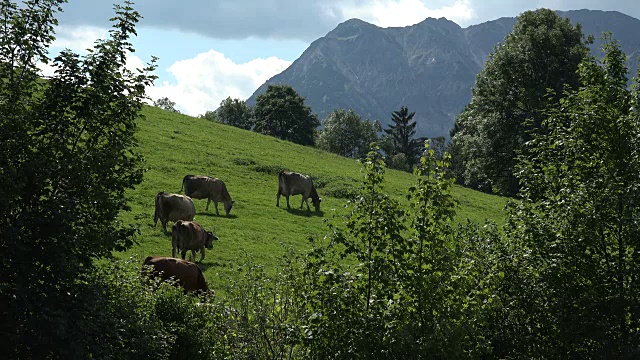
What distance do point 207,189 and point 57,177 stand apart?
73.6ft

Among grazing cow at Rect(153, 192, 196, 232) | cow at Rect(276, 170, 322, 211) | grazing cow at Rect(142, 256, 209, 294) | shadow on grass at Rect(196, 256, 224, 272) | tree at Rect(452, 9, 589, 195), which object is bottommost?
shadow on grass at Rect(196, 256, 224, 272)

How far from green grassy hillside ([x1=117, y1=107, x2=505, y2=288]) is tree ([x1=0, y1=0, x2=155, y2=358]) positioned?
26.4ft

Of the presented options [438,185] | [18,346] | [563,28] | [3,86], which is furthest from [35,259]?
[563,28]

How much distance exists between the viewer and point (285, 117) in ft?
305

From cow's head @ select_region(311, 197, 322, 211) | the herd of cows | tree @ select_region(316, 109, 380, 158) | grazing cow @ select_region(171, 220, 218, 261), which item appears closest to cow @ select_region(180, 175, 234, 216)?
the herd of cows

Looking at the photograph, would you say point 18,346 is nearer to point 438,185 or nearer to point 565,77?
point 438,185

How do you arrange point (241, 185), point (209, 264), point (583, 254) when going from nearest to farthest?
point (583, 254) → point (209, 264) → point (241, 185)

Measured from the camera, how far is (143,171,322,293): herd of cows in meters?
17.7

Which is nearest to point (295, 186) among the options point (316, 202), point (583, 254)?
point (316, 202)

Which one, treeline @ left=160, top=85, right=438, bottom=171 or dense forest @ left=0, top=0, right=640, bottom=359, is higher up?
treeline @ left=160, top=85, right=438, bottom=171

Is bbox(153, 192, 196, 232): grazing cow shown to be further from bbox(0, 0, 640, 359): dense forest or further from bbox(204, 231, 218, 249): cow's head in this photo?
bbox(0, 0, 640, 359): dense forest

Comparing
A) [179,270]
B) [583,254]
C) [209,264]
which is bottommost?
[209,264]

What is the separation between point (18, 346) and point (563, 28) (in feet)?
152

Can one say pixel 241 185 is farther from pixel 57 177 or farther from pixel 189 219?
pixel 57 177
